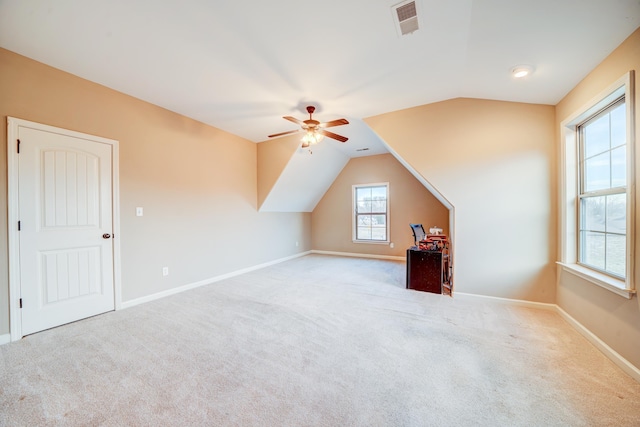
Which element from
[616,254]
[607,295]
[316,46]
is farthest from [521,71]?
[607,295]

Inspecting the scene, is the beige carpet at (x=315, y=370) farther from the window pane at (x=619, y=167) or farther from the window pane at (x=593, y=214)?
the window pane at (x=619, y=167)

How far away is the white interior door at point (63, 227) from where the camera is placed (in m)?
2.33

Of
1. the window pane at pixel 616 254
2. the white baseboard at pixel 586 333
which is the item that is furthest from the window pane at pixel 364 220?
the window pane at pixel 616 254

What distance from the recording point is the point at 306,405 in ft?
4.90

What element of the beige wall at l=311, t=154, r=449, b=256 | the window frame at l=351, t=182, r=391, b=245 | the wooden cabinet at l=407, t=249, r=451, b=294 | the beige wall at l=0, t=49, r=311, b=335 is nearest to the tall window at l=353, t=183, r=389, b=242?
the window frame at l=351, t=182, r=391, b=245

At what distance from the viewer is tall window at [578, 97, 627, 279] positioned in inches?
77.5

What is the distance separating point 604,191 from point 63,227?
17.7ft

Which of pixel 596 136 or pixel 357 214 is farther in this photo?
pixel 357 214

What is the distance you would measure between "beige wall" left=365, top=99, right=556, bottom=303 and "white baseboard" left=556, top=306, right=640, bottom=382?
1.55ft

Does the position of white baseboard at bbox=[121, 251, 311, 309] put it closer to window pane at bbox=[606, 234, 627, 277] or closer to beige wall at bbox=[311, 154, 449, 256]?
beige wall at bbox=[311, 154, 449, 256]

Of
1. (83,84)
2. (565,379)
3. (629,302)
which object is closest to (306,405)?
(565,379)

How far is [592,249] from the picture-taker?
7.80 feet

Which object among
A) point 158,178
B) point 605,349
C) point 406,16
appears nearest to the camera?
point 406,16

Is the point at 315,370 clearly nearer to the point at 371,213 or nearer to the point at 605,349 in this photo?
the point at 605,349
